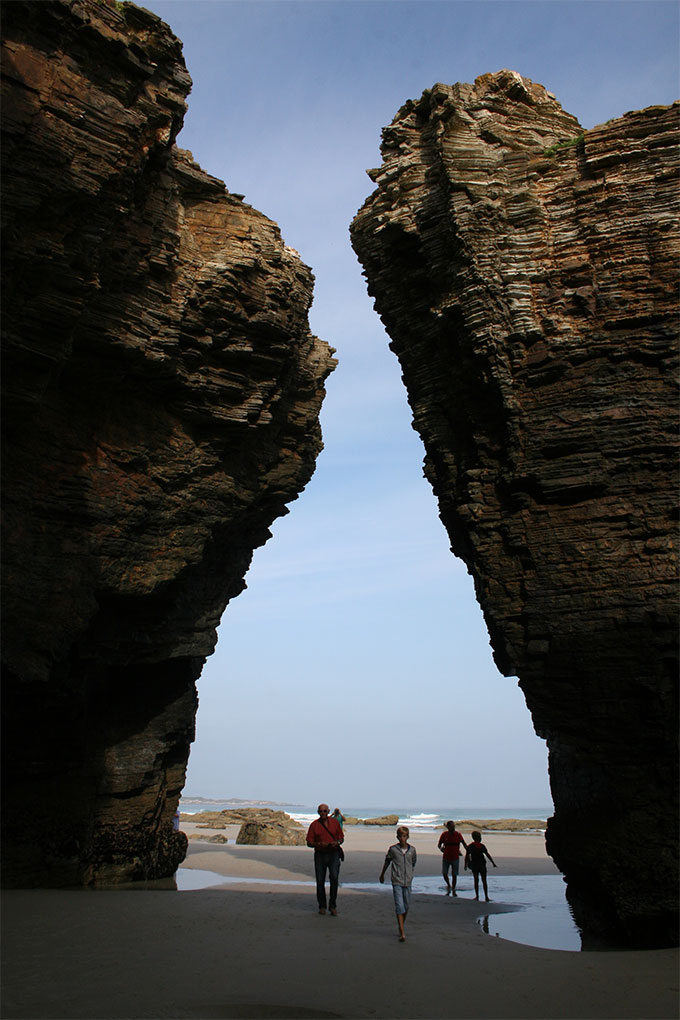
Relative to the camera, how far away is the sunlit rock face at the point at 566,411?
13.3 metres

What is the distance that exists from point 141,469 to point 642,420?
1133cm

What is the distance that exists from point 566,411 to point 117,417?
34.3 feet

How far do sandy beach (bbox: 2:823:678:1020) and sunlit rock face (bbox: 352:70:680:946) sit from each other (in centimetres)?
319

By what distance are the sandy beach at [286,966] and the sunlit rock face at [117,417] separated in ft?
12.8

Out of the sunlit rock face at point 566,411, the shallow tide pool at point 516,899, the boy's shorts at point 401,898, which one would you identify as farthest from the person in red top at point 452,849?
the boy's shorts at point 401,898

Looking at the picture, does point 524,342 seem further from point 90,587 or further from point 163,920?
point 163,920

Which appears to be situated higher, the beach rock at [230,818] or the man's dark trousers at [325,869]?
the man's dark trousers at [325,869]

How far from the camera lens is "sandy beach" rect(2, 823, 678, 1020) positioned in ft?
26.0

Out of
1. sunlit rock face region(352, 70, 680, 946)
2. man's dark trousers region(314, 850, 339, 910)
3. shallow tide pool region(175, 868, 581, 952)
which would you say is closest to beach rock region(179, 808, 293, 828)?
shallow tide pool region(175, 868, 581, 952)

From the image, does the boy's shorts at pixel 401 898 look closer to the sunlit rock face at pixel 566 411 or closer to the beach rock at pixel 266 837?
the sunlit rock face at pixel 566 411

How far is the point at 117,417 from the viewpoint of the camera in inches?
675

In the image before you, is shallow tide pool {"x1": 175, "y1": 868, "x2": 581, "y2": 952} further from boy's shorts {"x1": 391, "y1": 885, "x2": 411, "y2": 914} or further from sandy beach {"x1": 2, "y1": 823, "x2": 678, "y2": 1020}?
boy's shorts {"x1": 391, "y1": 885, "x2": 411, "y2": 914}

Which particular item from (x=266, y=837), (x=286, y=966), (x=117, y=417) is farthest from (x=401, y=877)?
(x=266, y=837)

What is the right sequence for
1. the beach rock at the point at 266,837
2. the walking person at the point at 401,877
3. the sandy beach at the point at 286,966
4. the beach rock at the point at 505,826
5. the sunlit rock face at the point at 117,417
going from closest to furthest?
the sandy beach at the point at 286,966 → the walking person at the point at 401,877 → the sunlit rock face at the point at 117,417 → the beach rock at the point at 266,837 → the beach rock at the point at 505,826
